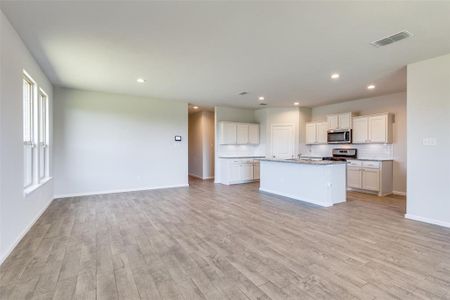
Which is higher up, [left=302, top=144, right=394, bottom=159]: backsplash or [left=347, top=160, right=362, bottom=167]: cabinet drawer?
[left=302, top=144, right=394, bottom=159]: backsplash

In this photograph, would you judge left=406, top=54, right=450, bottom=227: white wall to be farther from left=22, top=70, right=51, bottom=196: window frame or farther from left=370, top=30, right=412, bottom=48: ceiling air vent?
left=22, top=70, right=51, bottom=196: window frame

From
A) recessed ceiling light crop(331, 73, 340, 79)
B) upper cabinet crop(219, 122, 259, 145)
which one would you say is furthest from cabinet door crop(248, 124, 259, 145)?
recessed ceiling light crop(331, 73, 340, 79)

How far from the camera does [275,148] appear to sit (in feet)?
27.6

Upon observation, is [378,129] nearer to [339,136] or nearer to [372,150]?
[372,150]

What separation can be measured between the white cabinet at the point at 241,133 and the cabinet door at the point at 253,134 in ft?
0.46

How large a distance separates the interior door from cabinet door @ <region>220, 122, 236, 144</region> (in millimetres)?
1471

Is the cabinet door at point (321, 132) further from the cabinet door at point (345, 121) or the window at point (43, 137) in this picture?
the window at point (43, 137)

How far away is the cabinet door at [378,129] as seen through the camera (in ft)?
19.6

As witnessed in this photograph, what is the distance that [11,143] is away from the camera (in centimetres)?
278

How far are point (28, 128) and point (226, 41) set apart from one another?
3375mm

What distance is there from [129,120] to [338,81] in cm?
530

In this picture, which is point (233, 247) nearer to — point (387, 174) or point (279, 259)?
point (279, 259)

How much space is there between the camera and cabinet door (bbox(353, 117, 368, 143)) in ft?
20.9

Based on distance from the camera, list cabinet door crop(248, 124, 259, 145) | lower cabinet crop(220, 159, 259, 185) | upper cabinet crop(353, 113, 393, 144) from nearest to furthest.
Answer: upper cabinet crop(353, 113, 393, 144)
lower cabinet crop(220, 159, 259, 185)
cabinet door crop(248, 124, 259, 145)
